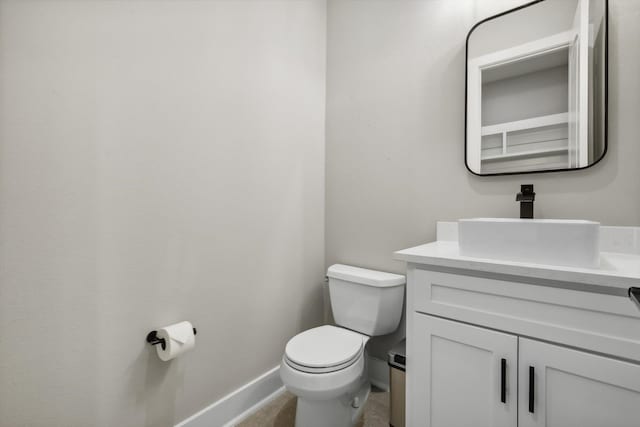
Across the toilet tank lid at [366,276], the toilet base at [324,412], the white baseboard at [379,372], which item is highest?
the toilet tank lid at [366,276]

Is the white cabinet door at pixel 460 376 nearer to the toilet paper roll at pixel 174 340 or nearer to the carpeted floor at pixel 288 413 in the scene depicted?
the carpeted floor at pixel 288 413

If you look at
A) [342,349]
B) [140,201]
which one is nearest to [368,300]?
[342,349]

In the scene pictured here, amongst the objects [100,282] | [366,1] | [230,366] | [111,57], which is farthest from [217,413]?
[366,1]

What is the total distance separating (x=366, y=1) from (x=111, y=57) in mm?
1466

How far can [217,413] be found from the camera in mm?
1314

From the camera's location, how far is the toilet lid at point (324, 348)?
1.16 metres

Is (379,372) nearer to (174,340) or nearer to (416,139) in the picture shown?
(174,340)

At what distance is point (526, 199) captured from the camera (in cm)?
109

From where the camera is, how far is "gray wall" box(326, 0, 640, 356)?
3.52 feet

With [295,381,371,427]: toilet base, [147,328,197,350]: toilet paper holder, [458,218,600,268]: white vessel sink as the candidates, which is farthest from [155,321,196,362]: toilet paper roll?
[458,218,600,268]: white vessel sink

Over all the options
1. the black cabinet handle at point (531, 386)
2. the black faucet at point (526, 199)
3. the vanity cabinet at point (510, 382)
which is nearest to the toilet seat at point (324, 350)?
the vanity cabinet at point (510, 382)

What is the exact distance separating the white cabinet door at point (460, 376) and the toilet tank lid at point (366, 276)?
41cm

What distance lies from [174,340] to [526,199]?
4.79 feet

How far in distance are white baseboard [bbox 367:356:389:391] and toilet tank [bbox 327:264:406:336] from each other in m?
0.30
